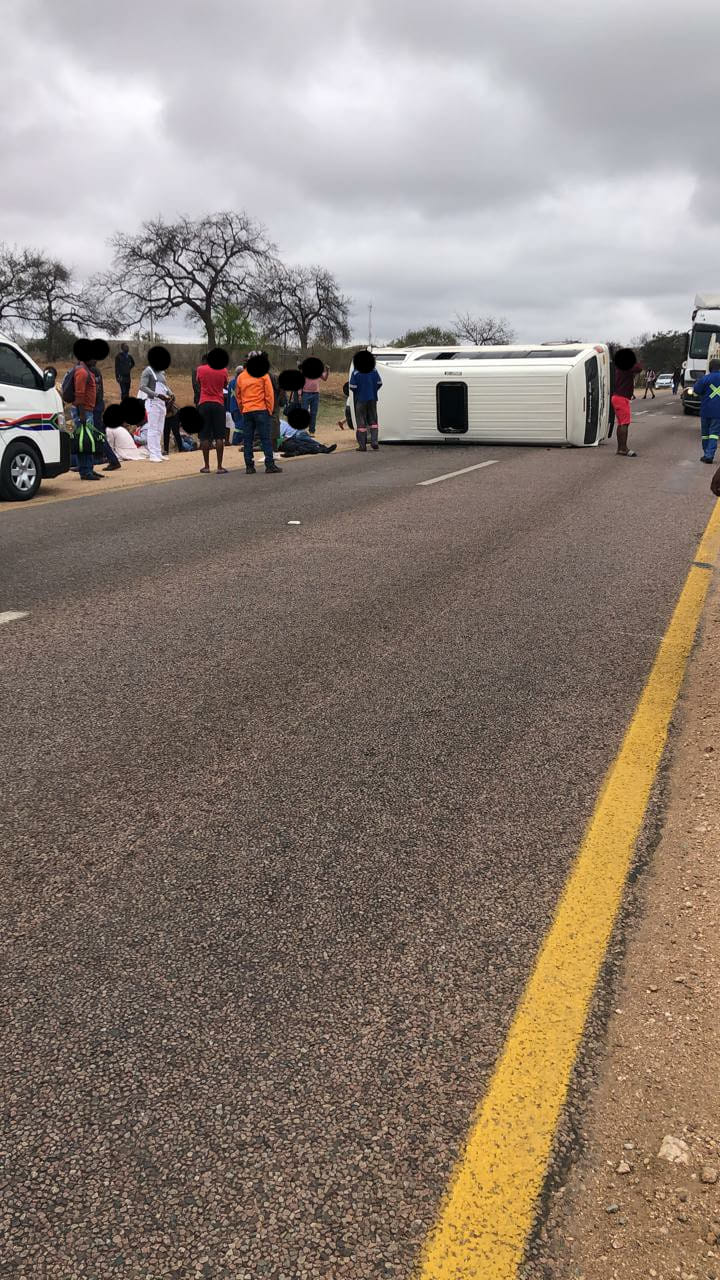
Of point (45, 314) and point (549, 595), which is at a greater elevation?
point (45, 314)

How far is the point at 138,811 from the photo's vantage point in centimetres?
322

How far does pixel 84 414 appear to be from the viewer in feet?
46.3

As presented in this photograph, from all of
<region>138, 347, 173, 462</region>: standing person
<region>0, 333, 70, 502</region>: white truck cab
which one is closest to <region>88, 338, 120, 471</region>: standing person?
<region>138, 347, 173, 462</region>: standing person

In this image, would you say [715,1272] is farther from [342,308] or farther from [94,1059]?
[342,308]

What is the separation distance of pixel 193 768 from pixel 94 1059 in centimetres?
155

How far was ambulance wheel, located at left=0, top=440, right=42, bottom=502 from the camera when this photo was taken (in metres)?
11.1

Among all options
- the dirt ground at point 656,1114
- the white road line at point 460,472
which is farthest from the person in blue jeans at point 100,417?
the dirt ground at point 656,1114

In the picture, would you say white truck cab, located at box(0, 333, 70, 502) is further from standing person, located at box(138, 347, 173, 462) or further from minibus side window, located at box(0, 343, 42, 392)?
standing person, located at box(138, 347, 173, 462)

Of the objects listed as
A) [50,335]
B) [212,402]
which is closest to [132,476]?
[212,402]

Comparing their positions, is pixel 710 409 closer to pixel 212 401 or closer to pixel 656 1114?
pixel 212 401

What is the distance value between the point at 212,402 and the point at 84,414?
1876mm

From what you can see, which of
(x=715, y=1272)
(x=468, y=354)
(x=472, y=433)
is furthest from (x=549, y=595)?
(x=468, y=354)

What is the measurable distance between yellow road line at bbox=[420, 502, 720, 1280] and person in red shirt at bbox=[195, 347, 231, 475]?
39.4 ft

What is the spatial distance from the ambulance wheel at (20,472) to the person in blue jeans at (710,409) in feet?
30.3
